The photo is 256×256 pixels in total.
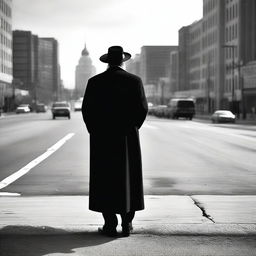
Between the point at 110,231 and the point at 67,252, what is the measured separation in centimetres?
76

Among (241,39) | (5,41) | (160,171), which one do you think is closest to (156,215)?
(160,171)

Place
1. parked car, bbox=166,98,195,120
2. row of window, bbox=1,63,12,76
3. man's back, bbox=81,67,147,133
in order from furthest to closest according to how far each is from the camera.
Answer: row of window, bbox=1,63,12,76, parked car, bbox=166,98,195,120, man's back, bbox=81,67,147,133

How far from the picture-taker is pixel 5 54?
129 meters

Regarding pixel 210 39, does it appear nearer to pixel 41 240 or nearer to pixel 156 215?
pixel 156 215

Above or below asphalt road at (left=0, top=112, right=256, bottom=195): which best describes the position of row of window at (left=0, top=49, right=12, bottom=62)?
above

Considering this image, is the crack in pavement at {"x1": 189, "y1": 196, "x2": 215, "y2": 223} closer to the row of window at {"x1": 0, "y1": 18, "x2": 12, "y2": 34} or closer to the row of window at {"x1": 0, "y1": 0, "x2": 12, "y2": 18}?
the row of window at {"x1": 0, "y1": 18, "x2": 12, "y2": 34}

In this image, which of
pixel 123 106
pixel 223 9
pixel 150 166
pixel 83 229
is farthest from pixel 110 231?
pixel 223 9

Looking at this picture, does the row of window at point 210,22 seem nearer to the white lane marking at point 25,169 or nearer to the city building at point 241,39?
the city building at point 241,39

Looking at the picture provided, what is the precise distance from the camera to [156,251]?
5.36 m

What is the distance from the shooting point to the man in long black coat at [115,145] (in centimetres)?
596

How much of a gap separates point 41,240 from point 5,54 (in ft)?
416

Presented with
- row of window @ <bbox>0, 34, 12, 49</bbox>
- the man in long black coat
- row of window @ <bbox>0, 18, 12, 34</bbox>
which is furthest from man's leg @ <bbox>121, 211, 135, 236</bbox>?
row of window @ <bbox>0, 18, 12, 34</bbox>

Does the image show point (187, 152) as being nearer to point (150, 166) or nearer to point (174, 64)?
point (150, 166)

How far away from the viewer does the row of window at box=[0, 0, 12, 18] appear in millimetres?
125062
